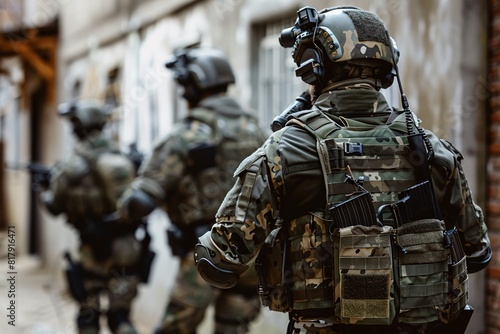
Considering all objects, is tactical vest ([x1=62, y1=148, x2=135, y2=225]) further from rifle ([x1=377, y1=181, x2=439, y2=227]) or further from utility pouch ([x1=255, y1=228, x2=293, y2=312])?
rifle ([x1=377, y1=181, x2=439, y2=227])

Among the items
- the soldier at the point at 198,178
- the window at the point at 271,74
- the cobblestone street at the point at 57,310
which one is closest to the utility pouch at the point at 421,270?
the soldier at the point at 198,178

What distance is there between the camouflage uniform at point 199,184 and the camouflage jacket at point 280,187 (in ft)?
8.36

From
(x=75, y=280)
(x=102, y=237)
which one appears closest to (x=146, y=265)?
(x=102, y=237)

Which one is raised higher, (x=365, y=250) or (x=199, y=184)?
(x=199, y=184)

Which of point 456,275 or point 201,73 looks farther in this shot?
point 201,73

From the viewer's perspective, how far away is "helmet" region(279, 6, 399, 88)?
3084 millimetres

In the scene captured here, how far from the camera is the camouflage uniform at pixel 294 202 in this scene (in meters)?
2.96

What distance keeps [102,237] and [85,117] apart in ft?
3.99

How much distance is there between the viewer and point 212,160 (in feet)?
18.4

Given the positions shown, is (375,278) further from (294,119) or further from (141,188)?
(141,188)

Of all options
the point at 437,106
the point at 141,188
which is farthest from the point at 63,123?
the point at 437,106

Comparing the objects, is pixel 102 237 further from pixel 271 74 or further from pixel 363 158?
pixel 363 158

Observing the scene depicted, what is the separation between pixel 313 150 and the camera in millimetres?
2977

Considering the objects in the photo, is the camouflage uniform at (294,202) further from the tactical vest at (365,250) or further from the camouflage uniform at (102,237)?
the camouflage uniform at (102,237)
